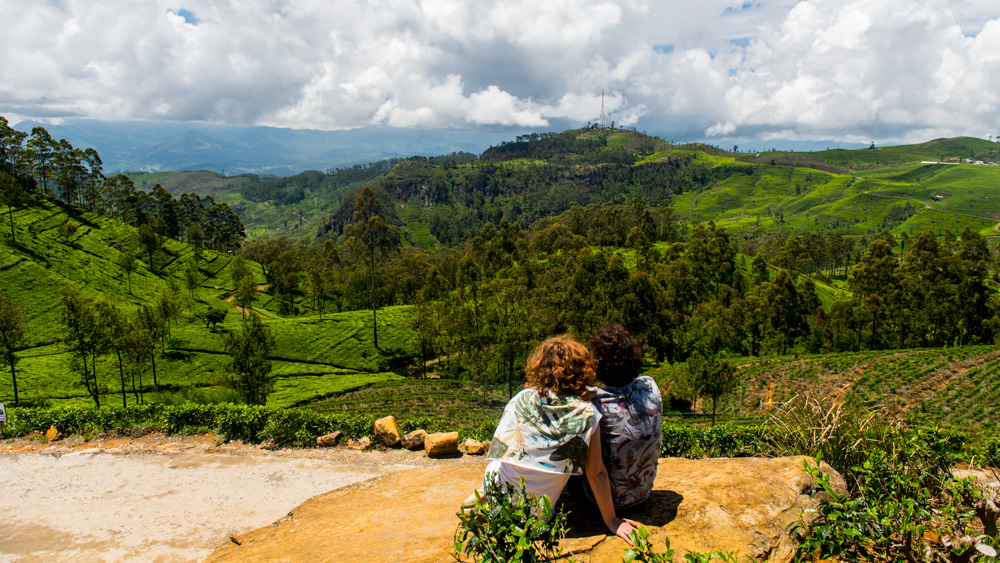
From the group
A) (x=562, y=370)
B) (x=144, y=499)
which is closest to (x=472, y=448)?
(x=144, y=499)

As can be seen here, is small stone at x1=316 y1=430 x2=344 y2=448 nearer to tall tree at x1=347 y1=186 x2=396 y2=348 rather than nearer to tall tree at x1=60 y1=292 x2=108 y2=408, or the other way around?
tall tree at x1=60 y1=292 x2=108 y2=408

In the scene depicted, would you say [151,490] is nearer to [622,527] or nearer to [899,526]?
[622,527]

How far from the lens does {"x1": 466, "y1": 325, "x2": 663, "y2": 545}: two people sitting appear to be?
13.5ft

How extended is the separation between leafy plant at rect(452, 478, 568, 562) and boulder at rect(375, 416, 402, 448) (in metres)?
8.84

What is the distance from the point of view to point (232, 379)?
2919cm

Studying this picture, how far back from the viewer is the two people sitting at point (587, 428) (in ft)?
13.5

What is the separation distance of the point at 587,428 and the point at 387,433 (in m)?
9.23

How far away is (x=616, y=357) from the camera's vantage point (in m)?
4.46

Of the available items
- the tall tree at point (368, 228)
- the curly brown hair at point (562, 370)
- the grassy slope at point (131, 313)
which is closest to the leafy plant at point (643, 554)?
the curly brown hair at point (562, 370)

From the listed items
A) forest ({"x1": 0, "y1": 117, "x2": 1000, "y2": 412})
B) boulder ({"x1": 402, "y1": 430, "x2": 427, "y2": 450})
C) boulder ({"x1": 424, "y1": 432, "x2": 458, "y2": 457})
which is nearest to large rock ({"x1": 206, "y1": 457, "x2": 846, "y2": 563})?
boulder ({"x1": 424, "y1": 432, "x2": 458, "y2": 457})

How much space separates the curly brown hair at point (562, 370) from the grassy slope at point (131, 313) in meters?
36.1

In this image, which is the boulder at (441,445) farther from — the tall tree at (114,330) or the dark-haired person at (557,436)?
the tall tree at (114,330)

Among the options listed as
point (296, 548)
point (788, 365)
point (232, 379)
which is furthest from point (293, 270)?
point (296, 548)

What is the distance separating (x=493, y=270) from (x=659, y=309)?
3832cm
